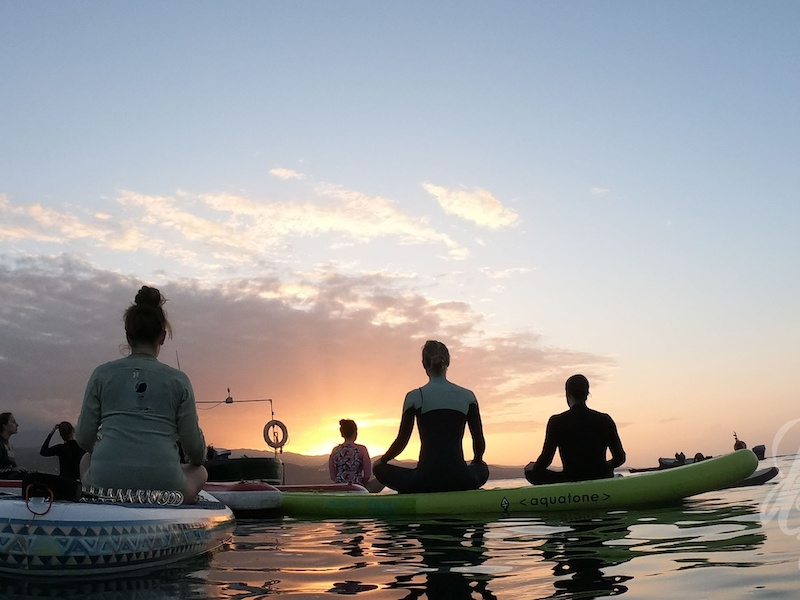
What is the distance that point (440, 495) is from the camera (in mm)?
8297

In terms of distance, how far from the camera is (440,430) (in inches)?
312

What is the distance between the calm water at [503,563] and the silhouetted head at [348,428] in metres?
4.58

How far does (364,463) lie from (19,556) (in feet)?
28.1

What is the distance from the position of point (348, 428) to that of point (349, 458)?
1.79ft

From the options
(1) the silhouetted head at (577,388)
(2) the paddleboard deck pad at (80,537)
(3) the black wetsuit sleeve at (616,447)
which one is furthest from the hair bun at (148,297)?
(3) the black wetsuit sleeve at (616,447)

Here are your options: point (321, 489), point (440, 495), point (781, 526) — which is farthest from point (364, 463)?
point (781, 526)

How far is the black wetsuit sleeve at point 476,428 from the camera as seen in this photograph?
800 cm

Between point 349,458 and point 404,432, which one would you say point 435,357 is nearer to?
point 404,432

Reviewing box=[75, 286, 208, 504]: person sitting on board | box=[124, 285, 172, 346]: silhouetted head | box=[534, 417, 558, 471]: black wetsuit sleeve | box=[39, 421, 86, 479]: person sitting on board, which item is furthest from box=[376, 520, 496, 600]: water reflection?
box=[39, 421, 86, 479]: person sitting on board

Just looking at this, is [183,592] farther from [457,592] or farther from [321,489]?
[321,489]

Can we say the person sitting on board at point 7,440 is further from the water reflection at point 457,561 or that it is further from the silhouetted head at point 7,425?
the water reflection at point 457,561

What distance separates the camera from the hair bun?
5074mm

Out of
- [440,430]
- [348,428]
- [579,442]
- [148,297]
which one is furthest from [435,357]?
[348,428]

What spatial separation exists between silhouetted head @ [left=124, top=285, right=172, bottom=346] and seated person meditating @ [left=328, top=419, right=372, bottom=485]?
7.24 metres
